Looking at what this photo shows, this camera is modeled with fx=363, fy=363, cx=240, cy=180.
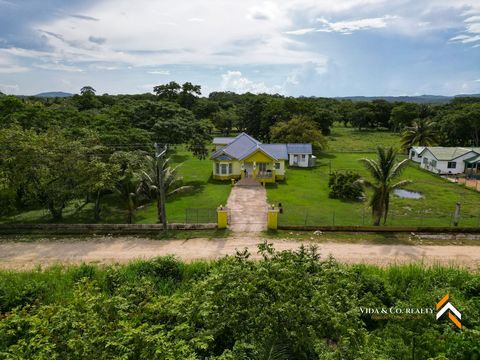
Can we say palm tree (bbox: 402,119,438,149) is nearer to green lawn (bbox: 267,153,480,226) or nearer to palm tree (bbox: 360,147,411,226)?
green lawn (bbox: 267,153,480,226)

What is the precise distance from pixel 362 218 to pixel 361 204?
430 centimetres

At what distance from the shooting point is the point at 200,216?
2556cm

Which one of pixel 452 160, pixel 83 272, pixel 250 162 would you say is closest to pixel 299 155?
pixel 250 162

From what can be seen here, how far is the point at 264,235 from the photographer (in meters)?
21.6

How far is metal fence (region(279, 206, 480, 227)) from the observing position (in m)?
24.1

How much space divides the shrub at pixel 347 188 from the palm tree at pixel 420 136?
23068 millimetres

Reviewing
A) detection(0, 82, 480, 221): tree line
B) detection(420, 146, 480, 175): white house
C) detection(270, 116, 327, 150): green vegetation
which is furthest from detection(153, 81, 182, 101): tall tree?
detection(420, 146, 480, 175): white house

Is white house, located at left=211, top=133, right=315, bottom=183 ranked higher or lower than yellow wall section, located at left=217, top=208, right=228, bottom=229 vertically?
higher

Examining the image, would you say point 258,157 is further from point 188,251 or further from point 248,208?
point 188,251

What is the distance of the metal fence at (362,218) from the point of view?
948 inches

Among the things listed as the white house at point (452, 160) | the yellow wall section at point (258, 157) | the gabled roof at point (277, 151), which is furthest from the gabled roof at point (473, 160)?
the yellow wall section at point (258, 157)

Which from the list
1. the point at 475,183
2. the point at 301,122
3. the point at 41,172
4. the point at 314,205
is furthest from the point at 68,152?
the point at 475,183

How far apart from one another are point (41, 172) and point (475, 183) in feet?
126

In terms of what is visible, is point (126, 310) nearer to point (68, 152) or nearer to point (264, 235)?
point (264, 235)
